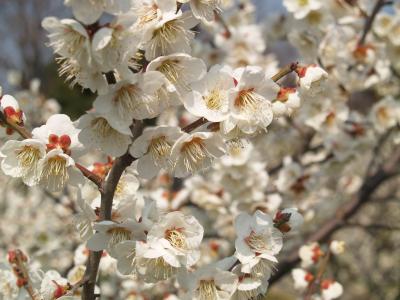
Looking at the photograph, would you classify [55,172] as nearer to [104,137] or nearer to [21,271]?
[104,137]

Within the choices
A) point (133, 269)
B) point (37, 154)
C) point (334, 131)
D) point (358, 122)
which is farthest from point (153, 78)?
point (358, 122)

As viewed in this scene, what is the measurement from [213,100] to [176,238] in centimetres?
32

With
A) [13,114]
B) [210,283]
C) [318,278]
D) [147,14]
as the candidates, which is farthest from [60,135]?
[318,278]

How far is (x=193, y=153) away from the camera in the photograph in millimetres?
1185

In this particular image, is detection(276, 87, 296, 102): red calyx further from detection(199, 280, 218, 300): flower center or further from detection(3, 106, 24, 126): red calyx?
detection(3, 106, 24, 126): red calyx

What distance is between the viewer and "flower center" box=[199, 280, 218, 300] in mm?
1291

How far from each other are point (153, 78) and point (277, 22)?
8.43 ft

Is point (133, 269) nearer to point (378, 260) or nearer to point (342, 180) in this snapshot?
point (342, 180)

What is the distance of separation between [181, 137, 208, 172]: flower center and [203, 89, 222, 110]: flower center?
3.0 inches

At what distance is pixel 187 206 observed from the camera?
3277 mm

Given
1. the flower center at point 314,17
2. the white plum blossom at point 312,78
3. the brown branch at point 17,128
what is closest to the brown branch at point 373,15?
the flower center at point 314,17

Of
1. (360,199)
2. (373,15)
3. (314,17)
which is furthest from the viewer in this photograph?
(360,199)

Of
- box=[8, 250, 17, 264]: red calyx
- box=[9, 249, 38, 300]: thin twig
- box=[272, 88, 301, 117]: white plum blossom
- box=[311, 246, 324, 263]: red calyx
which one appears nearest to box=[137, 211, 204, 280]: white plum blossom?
box=[272, 88, 301, 117]: white plum blossom

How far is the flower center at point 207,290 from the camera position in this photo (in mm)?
1291
